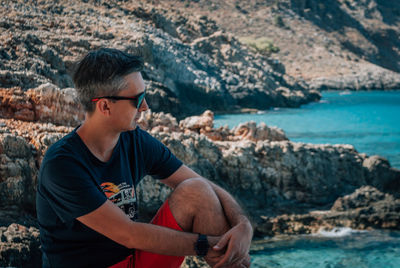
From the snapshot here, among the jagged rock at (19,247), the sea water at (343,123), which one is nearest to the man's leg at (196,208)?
the jagged rock at (19,247)

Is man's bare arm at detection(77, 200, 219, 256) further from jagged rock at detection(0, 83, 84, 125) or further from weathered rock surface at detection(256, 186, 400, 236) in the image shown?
weathered rock surface at detection(256, 186, 400, 236)

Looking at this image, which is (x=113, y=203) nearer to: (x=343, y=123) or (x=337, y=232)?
(x=337, y=232)

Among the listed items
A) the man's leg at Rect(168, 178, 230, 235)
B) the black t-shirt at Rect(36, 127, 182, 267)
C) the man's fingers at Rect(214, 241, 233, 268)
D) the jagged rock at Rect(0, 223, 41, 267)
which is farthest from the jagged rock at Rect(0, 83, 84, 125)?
the man's fingers at Rect(214, 241, 233, 268)

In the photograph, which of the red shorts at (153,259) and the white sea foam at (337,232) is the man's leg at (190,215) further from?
the white sea foam at (337,232)

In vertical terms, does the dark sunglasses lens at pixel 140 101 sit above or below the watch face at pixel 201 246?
above

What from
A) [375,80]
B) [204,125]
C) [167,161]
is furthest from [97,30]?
[375,80]

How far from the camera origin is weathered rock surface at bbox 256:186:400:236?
808cm

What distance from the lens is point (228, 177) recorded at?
8.40 meters

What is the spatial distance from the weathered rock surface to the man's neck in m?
5.58

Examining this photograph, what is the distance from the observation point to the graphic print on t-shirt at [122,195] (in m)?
2.52

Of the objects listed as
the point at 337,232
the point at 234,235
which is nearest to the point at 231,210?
the point at 234,235

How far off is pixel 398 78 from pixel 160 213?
58.1 metres

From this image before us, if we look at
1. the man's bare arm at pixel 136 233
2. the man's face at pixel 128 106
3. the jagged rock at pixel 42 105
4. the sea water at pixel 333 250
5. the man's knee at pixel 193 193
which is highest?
the man's face at pixel 128 106

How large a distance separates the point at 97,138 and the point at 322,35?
6022cm
